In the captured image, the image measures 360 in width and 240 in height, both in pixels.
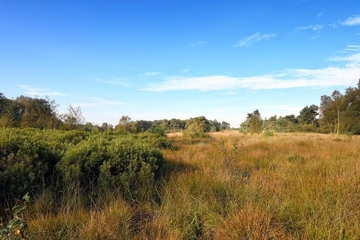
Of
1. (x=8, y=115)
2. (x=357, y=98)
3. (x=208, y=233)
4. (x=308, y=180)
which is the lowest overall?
(x=208, y=233)

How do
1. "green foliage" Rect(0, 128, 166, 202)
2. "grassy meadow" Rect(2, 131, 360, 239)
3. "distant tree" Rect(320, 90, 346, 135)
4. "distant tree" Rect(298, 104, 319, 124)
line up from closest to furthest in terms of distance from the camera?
"grassy meadow" Rect(2, 131, 360, 239) → "green foliage" Rect(0, 128, 166, 202) → "distant tree" Rect(320, 90, 346, 135) → "distant tree" Rect(298, 104, 319, 124)

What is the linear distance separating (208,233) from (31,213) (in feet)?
7.95

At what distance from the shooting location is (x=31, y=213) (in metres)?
2.97

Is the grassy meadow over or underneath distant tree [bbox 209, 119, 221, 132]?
underneath

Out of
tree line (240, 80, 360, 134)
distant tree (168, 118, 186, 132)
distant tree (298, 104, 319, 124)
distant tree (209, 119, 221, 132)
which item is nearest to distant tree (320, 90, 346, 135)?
tree line (240, 80, 360, 134)

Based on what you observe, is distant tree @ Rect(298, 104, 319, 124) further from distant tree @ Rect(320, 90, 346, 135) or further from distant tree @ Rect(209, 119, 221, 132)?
distant tree @ Rect(209, 119, 221, 132)

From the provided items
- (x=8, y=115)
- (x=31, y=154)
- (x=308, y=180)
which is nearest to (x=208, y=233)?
(x=308, y=180)

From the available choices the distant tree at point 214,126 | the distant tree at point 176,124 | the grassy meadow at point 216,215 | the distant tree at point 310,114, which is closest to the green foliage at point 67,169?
the grassy meadow at point 216,215

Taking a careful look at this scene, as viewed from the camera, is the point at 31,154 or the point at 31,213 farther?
the point at 31,154

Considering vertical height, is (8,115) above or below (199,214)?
above

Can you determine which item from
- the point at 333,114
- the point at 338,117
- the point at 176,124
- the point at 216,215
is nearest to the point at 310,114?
the point at 333,114

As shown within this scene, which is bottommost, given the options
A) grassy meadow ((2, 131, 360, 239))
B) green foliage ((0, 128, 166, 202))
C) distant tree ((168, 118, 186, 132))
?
grassy meadow ((2, 131, 360, 239))

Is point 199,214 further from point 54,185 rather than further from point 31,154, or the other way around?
point 31,154

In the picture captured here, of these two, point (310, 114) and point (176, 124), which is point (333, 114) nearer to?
point (310, 114)
